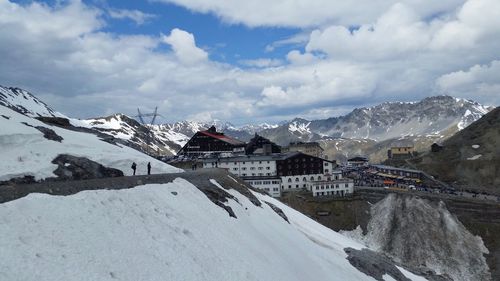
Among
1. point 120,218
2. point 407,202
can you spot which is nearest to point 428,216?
point 407,202

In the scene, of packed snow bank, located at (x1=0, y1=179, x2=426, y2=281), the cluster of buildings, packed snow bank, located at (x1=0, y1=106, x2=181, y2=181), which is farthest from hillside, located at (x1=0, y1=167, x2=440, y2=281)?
the cluster of buildings

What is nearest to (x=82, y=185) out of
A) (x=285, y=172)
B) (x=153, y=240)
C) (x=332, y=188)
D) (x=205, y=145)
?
(x=153, y=240)

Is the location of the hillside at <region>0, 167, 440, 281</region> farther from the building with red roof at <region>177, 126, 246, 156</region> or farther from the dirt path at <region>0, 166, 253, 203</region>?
the building with red roof at <region>177, 126, 246, 156</region>

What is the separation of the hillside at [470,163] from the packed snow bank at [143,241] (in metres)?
Answer: 118

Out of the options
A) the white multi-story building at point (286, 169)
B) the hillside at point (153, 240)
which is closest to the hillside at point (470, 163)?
the white multi-story building at point (286, 169)

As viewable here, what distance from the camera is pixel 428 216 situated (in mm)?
105500

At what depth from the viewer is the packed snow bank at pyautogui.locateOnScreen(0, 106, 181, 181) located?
42688 mm

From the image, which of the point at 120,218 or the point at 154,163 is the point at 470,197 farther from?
the point at 120,218

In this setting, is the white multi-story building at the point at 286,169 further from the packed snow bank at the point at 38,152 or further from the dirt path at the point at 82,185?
the dirt path at the point at 82,185

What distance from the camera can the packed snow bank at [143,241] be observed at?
19641mm

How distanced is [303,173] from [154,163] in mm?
78155

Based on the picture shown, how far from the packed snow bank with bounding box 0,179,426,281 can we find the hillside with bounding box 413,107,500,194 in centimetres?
11793

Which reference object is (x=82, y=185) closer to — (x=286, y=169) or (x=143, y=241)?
(x=143, y=241)

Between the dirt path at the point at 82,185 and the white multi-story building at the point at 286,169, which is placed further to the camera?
the white multi-story building at the point at 286,169
